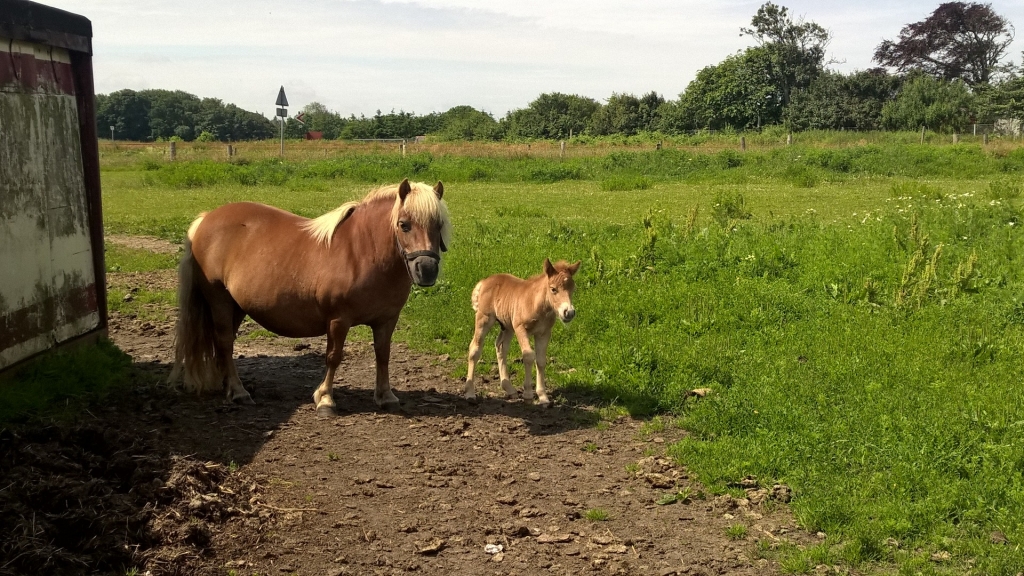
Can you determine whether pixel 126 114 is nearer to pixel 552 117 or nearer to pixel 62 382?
pixel 552 117

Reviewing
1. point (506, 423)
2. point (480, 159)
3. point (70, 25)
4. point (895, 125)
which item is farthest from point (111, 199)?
point (895, 125)

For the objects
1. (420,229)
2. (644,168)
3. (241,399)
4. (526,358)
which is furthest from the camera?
(644,168)

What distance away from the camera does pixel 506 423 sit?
7363 mm

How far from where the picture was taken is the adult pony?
7020 mm

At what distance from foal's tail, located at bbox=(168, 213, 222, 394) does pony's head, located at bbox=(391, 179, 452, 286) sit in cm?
219

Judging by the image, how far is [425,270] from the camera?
22.2ft

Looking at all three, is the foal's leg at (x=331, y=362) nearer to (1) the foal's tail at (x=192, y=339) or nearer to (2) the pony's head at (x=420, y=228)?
(2) the pony's head at (x=420, y=228)

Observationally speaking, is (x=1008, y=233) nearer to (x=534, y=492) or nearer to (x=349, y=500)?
(x=534, y=492)

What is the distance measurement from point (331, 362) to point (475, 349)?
56.7 inches

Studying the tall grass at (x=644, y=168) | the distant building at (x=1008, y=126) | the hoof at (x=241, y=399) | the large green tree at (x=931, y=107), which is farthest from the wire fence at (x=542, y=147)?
the hoof at (x=241, y=399)

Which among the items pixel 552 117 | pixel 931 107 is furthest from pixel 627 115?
pixel 931 107

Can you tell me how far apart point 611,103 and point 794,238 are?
59743 mm

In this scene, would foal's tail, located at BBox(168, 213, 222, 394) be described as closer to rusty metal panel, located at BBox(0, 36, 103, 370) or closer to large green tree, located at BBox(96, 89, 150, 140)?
rusty metal panel, located at BBox(0, 36, 103, 370)

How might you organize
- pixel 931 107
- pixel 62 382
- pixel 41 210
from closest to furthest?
pixel 62 382, pixel 41 210, pixel 931 107
